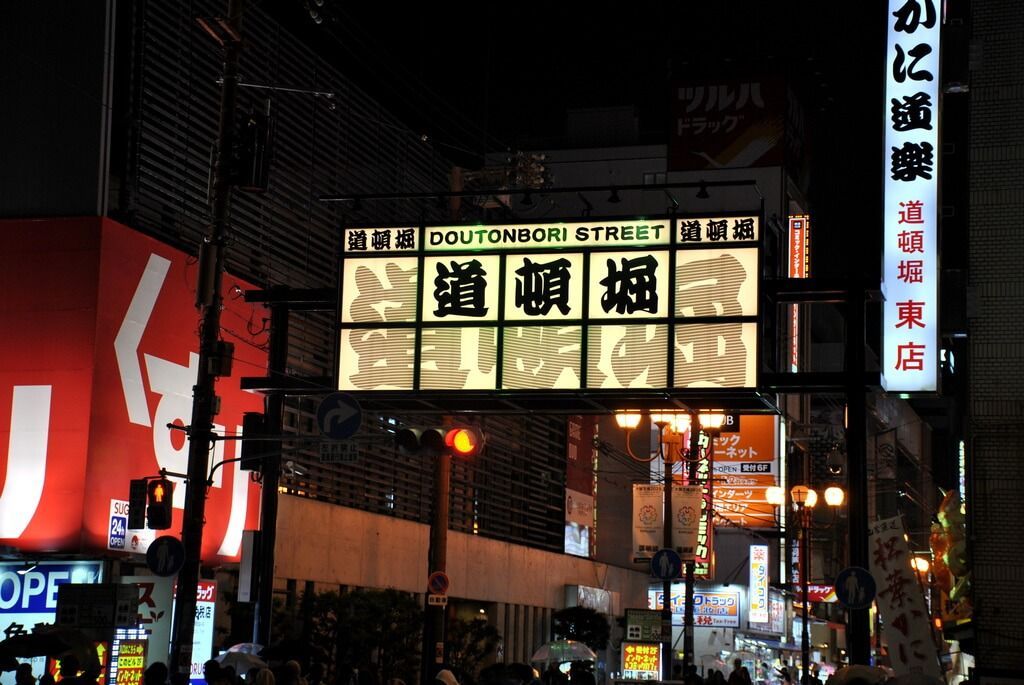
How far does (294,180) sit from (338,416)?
47.5ft

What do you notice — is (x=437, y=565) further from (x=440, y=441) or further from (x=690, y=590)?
(x=690, y=590)

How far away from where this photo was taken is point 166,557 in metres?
20.0

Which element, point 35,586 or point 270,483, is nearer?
point 270,483

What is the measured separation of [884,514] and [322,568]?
74.0 m

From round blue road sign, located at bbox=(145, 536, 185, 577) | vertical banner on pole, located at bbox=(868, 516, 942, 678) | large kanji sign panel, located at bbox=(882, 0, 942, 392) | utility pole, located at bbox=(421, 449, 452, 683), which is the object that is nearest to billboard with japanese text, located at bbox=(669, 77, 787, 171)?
utility pole, located at bbox=(421, 449, 452, 683)

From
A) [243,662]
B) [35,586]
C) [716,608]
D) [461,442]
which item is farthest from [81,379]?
[716,608]

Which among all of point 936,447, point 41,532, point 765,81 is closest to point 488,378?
point 41,532

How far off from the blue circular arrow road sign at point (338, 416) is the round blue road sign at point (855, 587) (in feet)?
26.6

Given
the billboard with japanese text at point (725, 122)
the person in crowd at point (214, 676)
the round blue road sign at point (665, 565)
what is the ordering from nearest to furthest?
the person in crowd at point (214, 676) → the round blue road sign at point (665, 565) → the billboard with japanese text at point (725, 122)

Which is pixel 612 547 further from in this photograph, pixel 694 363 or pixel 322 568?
pixel 694 363

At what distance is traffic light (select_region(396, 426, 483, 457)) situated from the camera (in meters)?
21.6

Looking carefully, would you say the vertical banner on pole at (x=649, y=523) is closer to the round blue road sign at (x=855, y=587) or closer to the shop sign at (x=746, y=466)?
the round blue road sign at (x=855, y=587)

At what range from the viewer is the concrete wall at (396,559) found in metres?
33.0

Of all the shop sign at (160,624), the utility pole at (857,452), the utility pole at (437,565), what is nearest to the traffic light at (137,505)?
the shop sign at (160,624)
